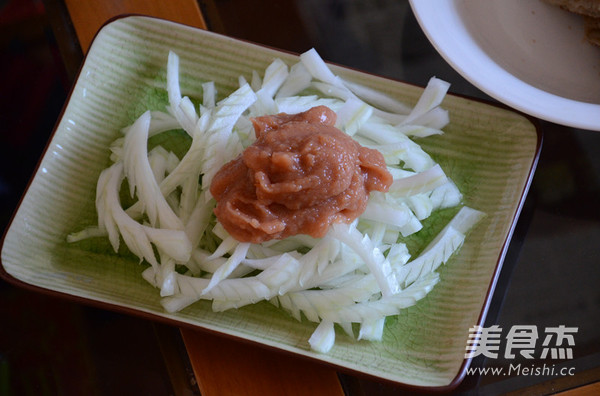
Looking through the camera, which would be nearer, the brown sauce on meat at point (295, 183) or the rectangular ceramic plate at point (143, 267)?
the brown sauce on meat at point (295, 183)

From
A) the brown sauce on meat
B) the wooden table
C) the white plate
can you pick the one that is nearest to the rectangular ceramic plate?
the wooden table

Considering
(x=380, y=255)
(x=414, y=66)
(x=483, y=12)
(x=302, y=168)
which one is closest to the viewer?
(x=302, y=168)

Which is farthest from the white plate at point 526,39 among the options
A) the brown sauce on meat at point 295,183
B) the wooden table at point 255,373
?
the wooden table at point 255,373

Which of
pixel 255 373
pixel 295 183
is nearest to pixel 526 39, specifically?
pixel 295 183

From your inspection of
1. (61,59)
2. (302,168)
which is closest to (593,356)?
(302,168)

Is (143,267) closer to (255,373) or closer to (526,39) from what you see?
(255,373)

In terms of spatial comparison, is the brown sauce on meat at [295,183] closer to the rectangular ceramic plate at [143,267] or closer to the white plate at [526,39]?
the rectangular ceramic plate at [143,267]

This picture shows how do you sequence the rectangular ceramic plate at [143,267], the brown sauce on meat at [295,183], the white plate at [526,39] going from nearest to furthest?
the brown sauce on meat at [295,183], the rectangular ceramic plate at [143,267], the white plate at [526,39]

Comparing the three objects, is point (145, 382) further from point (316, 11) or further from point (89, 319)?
point (316, 11)
